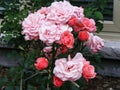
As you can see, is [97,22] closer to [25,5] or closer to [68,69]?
[25,5]

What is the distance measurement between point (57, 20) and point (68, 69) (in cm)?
38

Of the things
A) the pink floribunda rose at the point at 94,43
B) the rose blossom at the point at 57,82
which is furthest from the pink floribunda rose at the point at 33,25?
the pink floribunda rose at the point at 94,43

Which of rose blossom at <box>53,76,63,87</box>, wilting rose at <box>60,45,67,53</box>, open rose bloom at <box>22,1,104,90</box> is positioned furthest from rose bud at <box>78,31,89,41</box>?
rose blossom at <box>53,76,63,87</box>

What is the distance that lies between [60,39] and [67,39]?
5 cm

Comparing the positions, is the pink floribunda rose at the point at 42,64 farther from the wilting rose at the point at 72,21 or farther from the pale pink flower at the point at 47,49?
the wilting rose at the point at 72,21

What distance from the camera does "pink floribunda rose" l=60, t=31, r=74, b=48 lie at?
240cm

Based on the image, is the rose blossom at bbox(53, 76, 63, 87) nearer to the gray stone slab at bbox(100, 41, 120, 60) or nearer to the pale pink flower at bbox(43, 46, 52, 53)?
the pale pink flower at bbox(43, 46, 52, 53)

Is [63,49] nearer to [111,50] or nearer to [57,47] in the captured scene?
[57,47]

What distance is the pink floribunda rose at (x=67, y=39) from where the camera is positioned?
2.40 metres

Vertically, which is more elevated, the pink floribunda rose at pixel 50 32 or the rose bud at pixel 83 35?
the pink floribunda rose at pixel 50 32

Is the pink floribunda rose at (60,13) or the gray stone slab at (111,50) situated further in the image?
the gray stone slab at (111,50)

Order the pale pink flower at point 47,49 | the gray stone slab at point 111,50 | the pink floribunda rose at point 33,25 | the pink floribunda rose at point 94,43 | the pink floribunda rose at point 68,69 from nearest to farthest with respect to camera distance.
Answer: the pink floribunda rose at point 68,69
the pink floribunda rose at point 33,25
the pale pink flower at point 47,49
the pink floribunda rose at point 94,43
the gray stone slab at point 111,50

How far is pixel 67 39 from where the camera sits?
2404 mm

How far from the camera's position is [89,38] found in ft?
8.94
